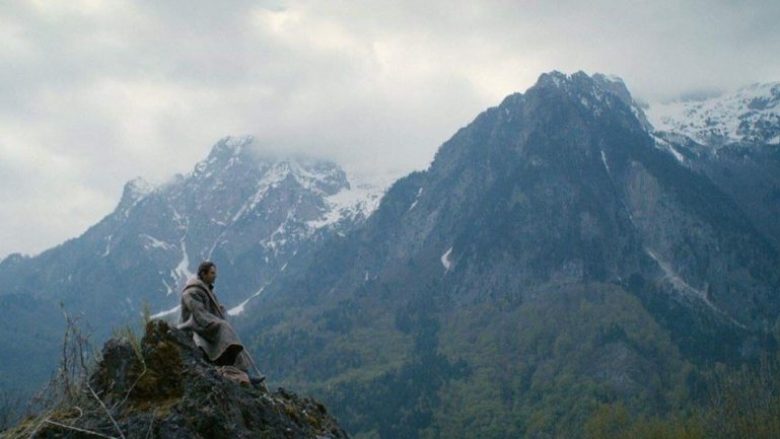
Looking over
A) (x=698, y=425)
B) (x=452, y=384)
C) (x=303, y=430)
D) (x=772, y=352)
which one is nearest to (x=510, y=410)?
(x=452, y=384)

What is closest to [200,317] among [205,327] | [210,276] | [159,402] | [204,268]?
[205,327]

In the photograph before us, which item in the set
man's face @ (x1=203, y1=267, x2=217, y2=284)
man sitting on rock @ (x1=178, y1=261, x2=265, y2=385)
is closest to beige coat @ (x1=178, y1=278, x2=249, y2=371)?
man sitting on rock @ (x1=178, y1=261, x2=265, y2=385)

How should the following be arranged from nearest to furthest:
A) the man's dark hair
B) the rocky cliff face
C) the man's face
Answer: the rocky cliff face → the man's face → the man's dark hair

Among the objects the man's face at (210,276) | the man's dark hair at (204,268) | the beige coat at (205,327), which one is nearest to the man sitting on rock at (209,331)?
the beige coat at (205,327)

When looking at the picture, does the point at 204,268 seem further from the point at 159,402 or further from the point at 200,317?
the point at 159,402

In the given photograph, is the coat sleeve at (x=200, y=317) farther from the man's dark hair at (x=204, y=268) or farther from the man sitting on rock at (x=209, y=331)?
the man's dark hair at (x=204, y=268)

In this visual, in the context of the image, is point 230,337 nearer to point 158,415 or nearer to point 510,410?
point 158,415

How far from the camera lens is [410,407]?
534 feet

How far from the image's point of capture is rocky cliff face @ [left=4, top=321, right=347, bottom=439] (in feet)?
23.1

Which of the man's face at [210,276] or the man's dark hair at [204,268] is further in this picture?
the man's dark hair at [204,268]

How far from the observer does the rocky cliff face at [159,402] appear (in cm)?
704

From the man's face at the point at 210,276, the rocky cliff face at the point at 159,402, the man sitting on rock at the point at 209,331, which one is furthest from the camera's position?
the man's face at the point at 210,276

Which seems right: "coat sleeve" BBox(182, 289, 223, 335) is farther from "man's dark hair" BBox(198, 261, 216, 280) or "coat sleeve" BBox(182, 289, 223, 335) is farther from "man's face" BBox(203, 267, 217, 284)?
"man's dark hair" BBox(198, 261, 216, 280)

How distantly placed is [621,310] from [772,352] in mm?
40575
